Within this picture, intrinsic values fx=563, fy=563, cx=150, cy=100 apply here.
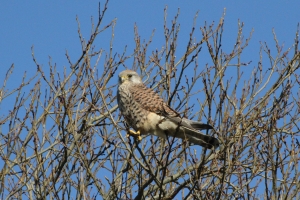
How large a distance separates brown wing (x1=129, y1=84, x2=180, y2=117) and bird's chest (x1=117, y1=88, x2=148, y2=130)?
0.13 feet

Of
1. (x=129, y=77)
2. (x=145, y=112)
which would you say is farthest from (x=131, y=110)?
(x=129, y=77)

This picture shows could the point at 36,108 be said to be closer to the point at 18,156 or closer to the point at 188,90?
the point at 18,156

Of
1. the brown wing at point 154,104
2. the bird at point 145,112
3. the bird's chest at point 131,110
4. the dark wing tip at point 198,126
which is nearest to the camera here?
the dark wing tip at point 198,126

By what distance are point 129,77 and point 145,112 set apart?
55 cm

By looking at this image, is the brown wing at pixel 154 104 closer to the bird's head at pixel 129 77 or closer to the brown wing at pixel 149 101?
the brown wing at pixel 149 101

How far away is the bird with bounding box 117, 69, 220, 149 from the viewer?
5105 mm

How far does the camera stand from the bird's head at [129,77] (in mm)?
5723

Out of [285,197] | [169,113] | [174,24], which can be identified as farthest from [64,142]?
[285,197]

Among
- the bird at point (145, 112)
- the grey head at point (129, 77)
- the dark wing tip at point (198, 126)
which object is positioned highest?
the grey head at point (129, 77)

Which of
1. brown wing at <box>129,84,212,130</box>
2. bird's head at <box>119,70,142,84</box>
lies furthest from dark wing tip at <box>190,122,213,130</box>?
bird's head at <box>119,70,142,84</box>

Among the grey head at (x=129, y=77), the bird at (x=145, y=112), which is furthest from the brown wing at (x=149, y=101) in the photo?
the grey head at (x=129, y=77)

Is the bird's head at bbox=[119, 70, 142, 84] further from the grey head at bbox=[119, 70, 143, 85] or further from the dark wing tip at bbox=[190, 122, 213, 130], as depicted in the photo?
the dark wing tip at bbox=[190, 122, 213, 130]

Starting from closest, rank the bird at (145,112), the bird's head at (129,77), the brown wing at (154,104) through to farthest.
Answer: the brown wing at (154,104) < the bird at (145,112) < the bird's head at (129,77)

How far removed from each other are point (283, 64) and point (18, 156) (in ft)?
8.67
